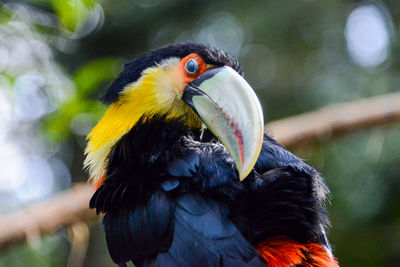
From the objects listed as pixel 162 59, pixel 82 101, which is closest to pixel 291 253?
pixel 162 59

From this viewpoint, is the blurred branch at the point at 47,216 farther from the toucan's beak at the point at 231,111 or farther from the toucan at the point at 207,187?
the toucan's beak at the point at 231,111

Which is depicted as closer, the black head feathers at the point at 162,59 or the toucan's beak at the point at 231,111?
the toucan's beak at the point at 231,111

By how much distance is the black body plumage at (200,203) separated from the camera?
2020 mm

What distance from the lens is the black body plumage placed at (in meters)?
2.02

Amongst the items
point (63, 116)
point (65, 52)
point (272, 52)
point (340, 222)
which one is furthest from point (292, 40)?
point (63, 116)

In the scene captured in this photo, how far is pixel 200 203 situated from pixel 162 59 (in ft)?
3.03

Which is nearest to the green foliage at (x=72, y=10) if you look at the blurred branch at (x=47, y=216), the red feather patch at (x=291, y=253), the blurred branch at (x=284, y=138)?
the red feather patch at (x=291, y=253)

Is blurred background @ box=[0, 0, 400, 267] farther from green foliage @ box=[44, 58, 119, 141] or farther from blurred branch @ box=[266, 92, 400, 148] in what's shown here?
green foliage @ box=[44, 58, 119, 141]

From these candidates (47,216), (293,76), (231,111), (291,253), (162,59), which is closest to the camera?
(291,253)

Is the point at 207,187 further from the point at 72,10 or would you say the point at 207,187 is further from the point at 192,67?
the point at 72,10

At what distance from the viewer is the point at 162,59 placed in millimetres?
2648

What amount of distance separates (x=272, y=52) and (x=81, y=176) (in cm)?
357

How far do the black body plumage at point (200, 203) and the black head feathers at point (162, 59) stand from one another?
16.4 inches

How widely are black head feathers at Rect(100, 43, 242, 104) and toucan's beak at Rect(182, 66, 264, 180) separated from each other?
128mm
